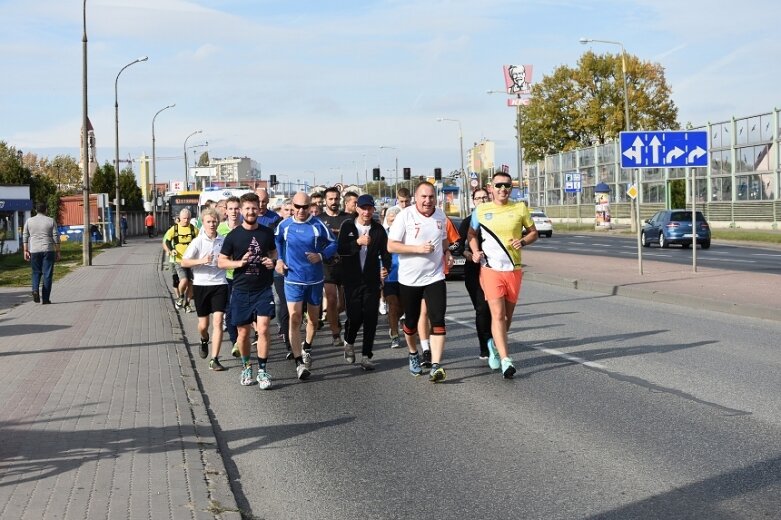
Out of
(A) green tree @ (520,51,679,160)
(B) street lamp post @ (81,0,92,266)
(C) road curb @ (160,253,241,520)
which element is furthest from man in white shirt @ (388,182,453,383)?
(A) green tree @ (520,51,679,160)

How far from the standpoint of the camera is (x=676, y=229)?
1640 inches

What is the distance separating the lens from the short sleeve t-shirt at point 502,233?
10.0 meters

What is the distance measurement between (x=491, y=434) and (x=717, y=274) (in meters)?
16.9

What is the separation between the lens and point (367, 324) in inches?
436

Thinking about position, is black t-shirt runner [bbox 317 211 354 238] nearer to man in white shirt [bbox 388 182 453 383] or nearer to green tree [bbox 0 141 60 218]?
man in white shirt [bbox 388 182 453 383]

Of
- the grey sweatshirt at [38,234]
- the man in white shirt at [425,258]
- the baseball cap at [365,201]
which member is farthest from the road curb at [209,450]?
the grey sweatshirt at [38,234]

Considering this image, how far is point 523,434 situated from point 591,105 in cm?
8806

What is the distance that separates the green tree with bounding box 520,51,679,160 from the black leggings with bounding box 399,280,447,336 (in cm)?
8128

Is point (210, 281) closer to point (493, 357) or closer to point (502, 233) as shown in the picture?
point (493, 357)

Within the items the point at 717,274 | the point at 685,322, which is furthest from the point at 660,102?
the point at 685,322

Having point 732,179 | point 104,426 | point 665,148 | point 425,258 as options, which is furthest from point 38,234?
point 732,179

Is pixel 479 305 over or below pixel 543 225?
below

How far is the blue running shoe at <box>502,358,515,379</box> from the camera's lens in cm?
987

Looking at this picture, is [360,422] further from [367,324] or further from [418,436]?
[367,324]
